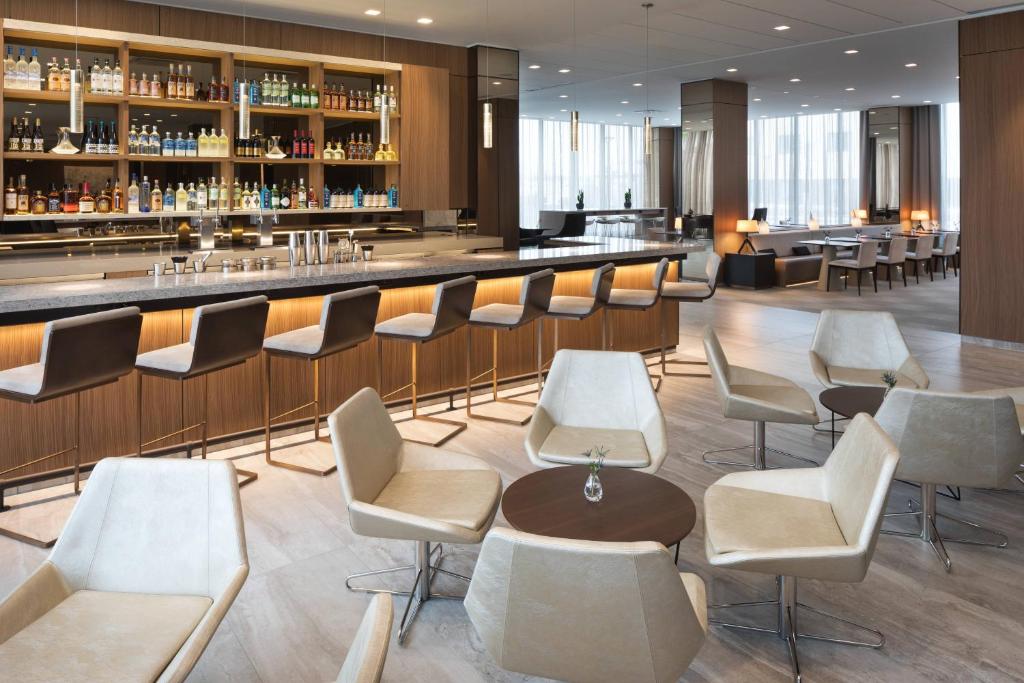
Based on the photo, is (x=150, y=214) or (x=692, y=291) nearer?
(x=150, y=214)

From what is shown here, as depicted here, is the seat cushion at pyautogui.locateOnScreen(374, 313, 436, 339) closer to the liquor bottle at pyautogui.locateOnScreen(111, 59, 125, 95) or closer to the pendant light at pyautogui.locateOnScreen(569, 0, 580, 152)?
the pendant light at pyautogui.locateOnScreen(569, 0, 580, 152)

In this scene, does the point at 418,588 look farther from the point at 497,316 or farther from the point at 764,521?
the point at 497,316

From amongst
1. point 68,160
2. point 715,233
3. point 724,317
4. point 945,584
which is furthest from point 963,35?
point 68,160

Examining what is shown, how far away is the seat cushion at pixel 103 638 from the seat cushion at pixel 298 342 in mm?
2391

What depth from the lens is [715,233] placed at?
42.7ft

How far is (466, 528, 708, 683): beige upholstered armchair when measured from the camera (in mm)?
1837

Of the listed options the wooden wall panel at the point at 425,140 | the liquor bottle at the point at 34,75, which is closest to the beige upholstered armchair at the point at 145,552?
the liquor bottle at the point at 34,75

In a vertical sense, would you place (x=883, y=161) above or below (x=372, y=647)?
above

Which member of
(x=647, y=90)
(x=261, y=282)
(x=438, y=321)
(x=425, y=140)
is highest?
(x=647, y=90)

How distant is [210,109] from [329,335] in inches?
134

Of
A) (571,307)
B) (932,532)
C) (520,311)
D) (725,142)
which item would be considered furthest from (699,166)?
(932,532)

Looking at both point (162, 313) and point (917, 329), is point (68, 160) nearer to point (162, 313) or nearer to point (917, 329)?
point (162, 313)

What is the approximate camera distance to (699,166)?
1282 centimetres

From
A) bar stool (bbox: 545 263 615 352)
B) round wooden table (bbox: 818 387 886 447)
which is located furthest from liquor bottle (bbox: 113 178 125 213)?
round wooden table (bbox: 818 387 886 447)
